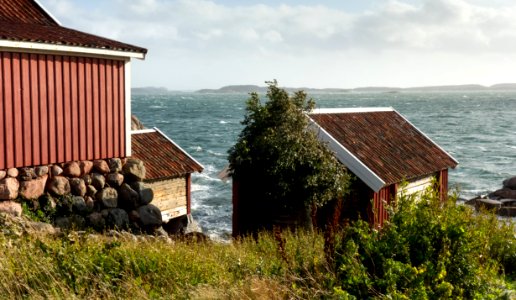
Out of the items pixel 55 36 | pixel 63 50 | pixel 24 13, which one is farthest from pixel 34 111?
pixel 24 13

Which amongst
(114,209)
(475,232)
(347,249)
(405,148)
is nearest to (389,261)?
(347,249)

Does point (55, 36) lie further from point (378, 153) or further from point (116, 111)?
point (378, 153)

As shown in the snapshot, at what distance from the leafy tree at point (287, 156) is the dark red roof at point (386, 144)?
1.41m

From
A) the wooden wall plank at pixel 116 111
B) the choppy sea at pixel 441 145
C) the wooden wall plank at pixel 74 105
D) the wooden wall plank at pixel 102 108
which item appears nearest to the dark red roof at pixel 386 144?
the choppy sea at pixel 441 145

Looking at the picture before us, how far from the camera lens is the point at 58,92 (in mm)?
13555

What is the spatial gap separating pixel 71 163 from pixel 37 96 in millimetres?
1704

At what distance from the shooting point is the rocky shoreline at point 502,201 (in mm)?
29500

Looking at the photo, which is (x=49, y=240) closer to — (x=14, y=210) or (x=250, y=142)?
(x=14, y=210)

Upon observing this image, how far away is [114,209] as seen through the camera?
48.6ft

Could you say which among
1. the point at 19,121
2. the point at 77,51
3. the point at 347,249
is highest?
the point at 77,51

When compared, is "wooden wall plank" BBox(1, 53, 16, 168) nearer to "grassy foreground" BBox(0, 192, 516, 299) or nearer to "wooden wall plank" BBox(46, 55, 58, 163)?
"wooden wall plank" BBox(46, 55, 58, 163)

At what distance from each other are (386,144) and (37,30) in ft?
36.5

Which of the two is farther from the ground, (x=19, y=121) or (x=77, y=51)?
(x=77, y=51)

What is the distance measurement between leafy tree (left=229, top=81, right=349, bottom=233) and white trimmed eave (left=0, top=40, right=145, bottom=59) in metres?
3.57
